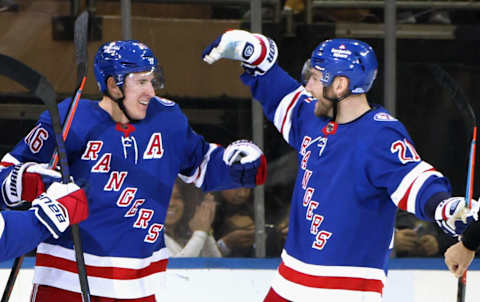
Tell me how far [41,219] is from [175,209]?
1.82 m

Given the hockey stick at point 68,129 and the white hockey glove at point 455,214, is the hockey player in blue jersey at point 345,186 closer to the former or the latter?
A: the white hockey glove at point 455,214

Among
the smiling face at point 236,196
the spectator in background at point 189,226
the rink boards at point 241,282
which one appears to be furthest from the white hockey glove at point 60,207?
the smiling face at point 236,196

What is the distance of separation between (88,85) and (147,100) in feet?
4.26

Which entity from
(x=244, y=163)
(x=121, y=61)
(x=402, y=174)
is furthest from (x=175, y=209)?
(x=402, y=174)

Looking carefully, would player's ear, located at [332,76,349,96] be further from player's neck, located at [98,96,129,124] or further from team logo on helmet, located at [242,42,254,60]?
player's neck, located at [98,96,129,124]

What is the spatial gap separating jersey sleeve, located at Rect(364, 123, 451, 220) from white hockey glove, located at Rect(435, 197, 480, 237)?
0.19 ft

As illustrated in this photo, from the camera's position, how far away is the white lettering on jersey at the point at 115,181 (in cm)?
265

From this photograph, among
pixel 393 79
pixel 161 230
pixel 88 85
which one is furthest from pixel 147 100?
pixel 393 79

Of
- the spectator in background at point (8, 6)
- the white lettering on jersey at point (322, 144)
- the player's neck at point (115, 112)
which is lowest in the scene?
the white lettering on jersey at point (322, 144)

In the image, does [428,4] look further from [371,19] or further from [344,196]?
[344,196]

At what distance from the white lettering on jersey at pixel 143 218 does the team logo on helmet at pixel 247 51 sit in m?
0.62

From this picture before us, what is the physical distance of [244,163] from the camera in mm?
2861

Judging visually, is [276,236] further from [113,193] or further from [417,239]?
[113,193]

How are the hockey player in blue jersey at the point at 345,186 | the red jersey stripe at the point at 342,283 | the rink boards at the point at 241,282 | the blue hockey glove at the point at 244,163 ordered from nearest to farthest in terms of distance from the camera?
the hockey player in blue jersey at the point at 345,186 < the red jersey stripe at the point at 342,283 < the blue hockey glove at the point at 244,163 < the rink boards at the point at 241,282
